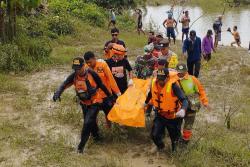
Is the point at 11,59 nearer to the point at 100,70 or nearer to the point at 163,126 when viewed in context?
the point at 100,70

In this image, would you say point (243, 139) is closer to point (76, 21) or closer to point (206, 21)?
point (76, 21)

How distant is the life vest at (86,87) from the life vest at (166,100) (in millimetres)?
943

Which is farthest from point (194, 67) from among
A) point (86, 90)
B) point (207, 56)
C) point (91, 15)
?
point (91, 15)

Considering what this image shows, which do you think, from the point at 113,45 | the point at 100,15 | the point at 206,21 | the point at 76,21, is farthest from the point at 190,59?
the point at 206,21

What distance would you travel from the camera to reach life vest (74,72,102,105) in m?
7.01

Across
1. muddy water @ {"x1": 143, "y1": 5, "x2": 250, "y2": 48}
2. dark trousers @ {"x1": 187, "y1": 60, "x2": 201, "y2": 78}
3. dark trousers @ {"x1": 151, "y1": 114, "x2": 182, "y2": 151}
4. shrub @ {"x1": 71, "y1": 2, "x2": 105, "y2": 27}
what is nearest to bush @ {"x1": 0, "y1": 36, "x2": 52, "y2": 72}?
dark trousers @ {"x1": 187, "y1": 60, "x2": 201, "y2": 78}

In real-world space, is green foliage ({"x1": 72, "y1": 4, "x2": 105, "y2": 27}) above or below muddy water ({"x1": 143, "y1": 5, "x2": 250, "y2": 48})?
above

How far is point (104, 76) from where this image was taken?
7.54m

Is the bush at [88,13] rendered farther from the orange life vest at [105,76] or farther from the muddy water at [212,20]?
the orange life vest at [105,76]

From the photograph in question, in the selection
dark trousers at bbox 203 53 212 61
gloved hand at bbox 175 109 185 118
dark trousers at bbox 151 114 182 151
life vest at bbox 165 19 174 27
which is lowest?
dark trousers at bbox 151 114 182 151

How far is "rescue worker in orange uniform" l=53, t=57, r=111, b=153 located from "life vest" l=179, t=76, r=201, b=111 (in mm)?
1232

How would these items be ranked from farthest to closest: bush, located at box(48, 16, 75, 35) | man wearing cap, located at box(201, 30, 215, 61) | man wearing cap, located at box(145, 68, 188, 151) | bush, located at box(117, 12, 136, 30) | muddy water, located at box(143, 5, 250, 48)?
muddy water, located at box(143, 5, 250, 48) < bush, located at box(117, 12, 136, 30) < bush, located at box(48, 16, 75, 35) < man wearing cap, located at box(201, 30, 215, 61) < man wearing cap, located at box(145, 68, 188, 151)

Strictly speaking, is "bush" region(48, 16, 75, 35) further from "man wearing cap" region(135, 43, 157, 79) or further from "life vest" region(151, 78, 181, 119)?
"life vest" region(151, 78, 181, 119)

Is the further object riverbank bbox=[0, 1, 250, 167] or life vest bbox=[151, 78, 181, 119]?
riverbank bbox=[0, 1, 250, 167]
